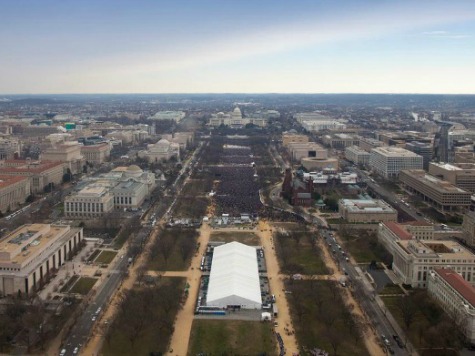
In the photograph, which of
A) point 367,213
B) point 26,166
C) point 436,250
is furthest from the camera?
point 26,166

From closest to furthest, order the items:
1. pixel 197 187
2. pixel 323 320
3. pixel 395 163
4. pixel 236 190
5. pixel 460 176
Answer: pixel 323 320, pixel 460 176, pixel 236 190, pixel 197 187, pixel 395 163

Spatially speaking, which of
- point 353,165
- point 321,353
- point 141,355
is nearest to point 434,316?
point 321,353

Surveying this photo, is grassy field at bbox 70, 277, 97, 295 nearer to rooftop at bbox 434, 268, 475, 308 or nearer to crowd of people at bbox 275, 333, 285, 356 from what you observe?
crowd of people at bbox 275, 333, 285, 356

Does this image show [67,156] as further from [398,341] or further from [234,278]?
[398,341]

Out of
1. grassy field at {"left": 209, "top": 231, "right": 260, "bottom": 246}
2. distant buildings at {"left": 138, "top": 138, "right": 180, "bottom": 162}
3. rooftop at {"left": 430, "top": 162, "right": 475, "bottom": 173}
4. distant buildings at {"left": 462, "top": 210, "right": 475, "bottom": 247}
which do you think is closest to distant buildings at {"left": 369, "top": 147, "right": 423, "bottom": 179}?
rooftop at {"left": 430, "top": 162, "right": 475, "bottom": 173}

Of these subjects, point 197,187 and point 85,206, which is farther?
point 197,187

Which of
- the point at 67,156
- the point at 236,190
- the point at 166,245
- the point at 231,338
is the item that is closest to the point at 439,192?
the point at 236,190

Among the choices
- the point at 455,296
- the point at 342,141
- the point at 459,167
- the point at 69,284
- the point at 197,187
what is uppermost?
the point at 342,141

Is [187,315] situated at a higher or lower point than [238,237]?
lower

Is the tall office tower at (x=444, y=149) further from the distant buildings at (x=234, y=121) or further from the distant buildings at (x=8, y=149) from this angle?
the distant buildings at (x=8, y=149)
